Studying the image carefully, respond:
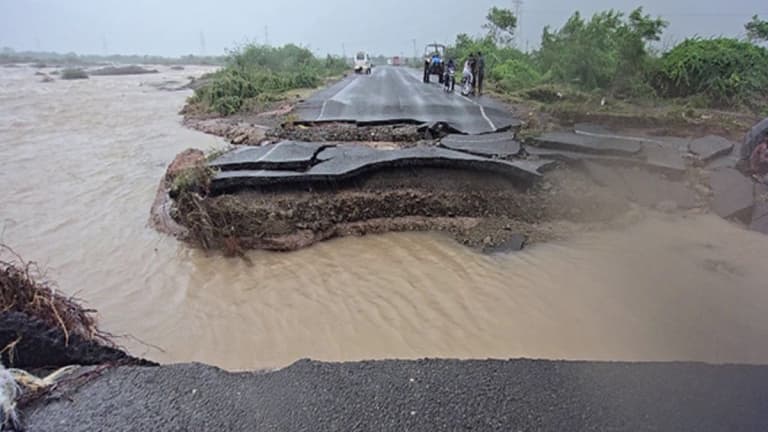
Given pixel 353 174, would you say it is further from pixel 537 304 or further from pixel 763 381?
pixel 763 381

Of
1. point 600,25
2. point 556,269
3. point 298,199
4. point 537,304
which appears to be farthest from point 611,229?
point 600,25

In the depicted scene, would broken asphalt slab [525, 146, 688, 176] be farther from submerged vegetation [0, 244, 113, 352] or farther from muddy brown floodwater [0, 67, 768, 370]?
submerged vegetation [0, 244, 113, 352]

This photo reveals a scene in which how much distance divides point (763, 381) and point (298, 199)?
5.07 m

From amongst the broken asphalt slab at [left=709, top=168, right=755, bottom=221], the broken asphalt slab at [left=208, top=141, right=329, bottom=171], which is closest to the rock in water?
the broken asphalt slab at [left=208, top=141, right=329, bottom=171]

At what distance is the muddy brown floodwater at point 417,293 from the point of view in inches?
159

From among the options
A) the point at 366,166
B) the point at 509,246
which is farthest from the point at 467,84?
the point at 509,246

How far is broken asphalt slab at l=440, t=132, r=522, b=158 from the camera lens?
7.54m

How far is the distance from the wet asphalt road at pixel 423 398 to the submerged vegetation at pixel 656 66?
48.1ft

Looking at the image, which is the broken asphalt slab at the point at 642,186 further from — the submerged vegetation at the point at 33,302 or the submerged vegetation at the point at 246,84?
the submerged vegetation at the point at 246,84

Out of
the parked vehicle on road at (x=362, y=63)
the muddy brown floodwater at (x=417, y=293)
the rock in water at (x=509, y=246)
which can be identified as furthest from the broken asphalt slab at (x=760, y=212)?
the parked vehicle on road at (x=362, y=63)

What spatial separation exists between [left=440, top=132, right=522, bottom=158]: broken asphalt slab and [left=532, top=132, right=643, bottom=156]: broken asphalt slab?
583mm

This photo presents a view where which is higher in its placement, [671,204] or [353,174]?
[353,174]

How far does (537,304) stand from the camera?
4.65m

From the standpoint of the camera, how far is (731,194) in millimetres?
6961
